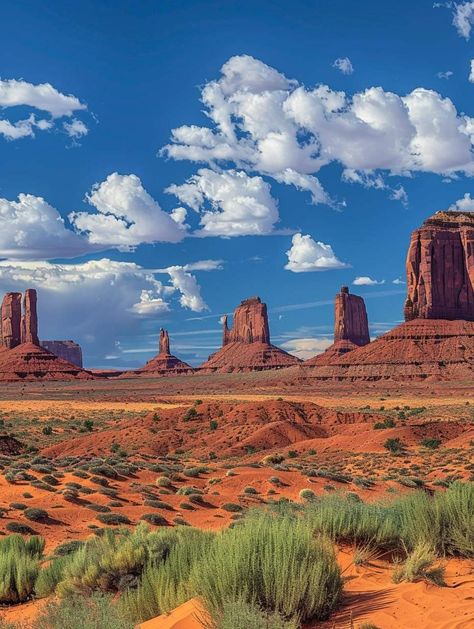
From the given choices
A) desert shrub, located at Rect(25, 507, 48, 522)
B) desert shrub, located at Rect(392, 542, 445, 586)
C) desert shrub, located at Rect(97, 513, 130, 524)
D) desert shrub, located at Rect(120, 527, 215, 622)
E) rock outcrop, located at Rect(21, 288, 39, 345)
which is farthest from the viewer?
rock outcrop, located at Rect(21, 288, 39, 345)

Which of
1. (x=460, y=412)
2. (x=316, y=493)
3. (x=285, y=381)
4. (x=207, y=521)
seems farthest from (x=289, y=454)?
(x=285, y=381)

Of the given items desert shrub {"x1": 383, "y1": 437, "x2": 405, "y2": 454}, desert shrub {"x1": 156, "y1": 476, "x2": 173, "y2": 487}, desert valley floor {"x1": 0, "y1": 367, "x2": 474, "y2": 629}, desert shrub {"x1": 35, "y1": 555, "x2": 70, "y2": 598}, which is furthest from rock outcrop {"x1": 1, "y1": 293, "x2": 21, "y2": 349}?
desert shrub {"x1": 35, "y1": 555, "x2": 70, "y2": 598}

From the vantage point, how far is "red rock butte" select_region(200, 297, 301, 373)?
158 m

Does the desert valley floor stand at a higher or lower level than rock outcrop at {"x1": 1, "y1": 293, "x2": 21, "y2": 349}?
lower

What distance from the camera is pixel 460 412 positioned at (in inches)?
2112

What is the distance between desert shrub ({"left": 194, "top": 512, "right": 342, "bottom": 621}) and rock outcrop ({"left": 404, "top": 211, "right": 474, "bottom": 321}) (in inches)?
4178

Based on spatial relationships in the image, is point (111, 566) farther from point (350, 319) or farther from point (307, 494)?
point (350, 319)

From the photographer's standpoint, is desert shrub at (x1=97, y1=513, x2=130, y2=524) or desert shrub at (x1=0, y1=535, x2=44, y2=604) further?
desert shrub at (x1=97, y1=513, x2=130, y2=524)

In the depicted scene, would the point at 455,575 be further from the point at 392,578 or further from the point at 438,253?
the point at 438,253

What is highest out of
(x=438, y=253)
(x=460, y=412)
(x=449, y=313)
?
(x=438, y=253)

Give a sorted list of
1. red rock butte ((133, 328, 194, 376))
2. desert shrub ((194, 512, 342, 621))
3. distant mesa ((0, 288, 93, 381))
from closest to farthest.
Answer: desert shrub ((194, 512, 342, 621)) → distant mesa ((0, 288, 93, 381)) → red rock butte ((133, 328, 194, 376))

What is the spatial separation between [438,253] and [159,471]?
98094mm

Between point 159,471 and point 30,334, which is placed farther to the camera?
point 30,334

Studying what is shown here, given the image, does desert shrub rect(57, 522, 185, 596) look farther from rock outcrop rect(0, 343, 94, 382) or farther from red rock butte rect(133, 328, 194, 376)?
red rock butte rect(133, 328, 194, 376)
